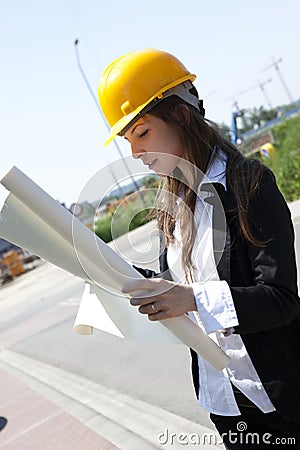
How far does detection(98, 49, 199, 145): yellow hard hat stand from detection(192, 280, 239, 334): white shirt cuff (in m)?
0.51

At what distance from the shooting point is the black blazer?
4.35 feet

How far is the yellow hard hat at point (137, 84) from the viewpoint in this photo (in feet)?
4.97

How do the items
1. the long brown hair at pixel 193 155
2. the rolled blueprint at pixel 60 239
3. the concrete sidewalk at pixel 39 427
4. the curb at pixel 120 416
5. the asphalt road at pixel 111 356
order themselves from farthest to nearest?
the asphalt road at pixel 111 356 → the concrete sidewalk at pixel 39 427 → the curb at pixel 120 416 → the long brown hair at pixel 193 155 → the rolled blueprint at pixel 60 239

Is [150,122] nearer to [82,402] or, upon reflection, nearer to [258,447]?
[258,447]

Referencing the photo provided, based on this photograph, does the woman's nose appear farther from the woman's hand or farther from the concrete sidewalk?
the concrete sidewalk

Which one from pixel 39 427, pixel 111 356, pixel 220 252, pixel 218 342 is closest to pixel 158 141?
pixel 220 252

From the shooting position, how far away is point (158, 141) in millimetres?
1482

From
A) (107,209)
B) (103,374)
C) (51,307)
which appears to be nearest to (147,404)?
(103,374)

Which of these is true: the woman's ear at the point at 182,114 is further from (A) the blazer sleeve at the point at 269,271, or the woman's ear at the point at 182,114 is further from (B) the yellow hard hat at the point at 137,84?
(A) the blazer sleeve at the point at 269,271

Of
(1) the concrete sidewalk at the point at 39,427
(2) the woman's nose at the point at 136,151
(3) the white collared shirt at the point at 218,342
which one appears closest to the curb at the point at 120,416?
(1) the concrete sidewalk at the point at 39,427

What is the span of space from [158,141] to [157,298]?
462 millimetres

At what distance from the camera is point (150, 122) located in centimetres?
149
